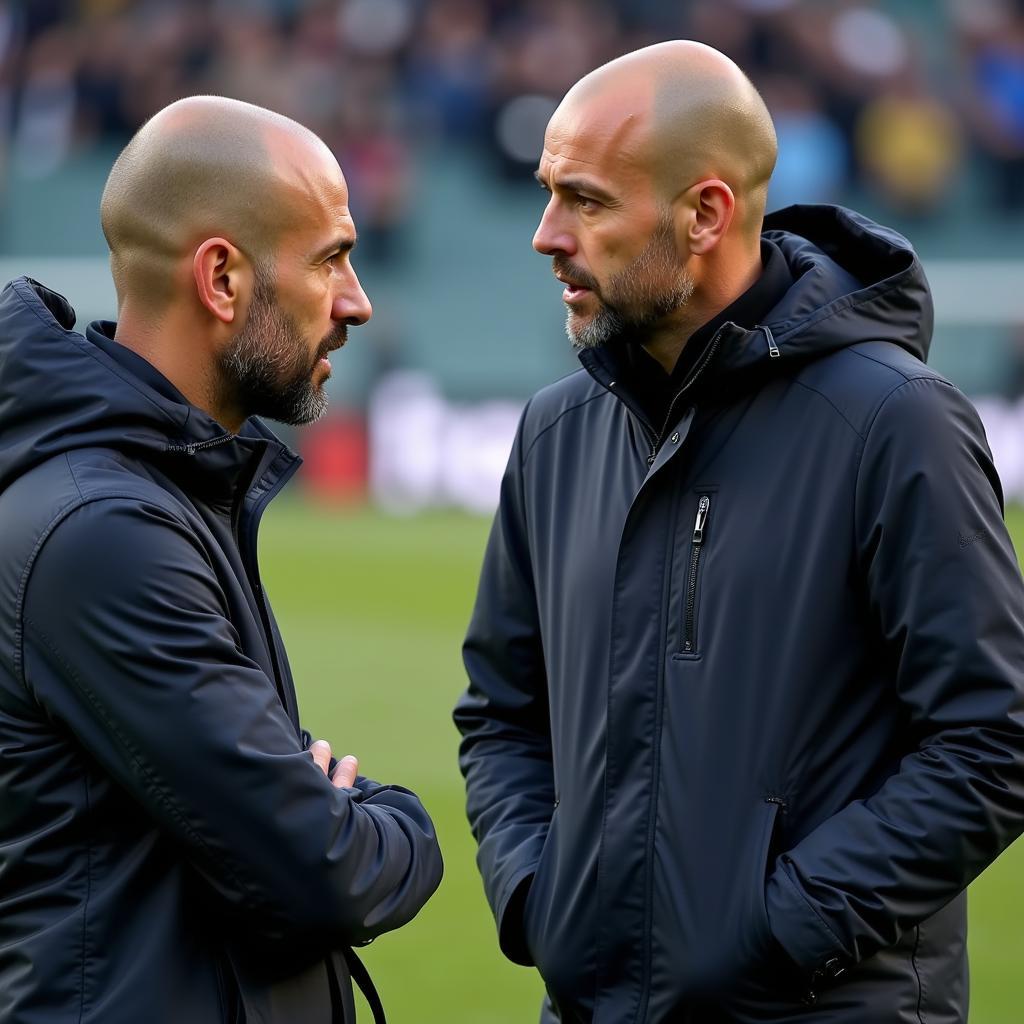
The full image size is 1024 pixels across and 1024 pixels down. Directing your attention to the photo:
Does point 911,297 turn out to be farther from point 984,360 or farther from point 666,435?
point 984,360

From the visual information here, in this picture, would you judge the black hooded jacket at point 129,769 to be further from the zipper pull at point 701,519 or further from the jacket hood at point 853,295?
the jacket hood at point 853,295

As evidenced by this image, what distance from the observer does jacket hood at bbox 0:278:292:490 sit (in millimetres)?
2447

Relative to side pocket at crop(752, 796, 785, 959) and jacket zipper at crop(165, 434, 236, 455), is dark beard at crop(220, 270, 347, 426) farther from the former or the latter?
side pocket at crop(752, 796, 785, 959)

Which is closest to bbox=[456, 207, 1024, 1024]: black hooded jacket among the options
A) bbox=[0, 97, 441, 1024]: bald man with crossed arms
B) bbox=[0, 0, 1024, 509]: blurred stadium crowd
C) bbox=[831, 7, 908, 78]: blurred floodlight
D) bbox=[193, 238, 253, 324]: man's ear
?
bbox=[0, 97, 441, 1024]: bald man with crossed arms

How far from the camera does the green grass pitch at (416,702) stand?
5.39m

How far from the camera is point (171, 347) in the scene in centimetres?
266

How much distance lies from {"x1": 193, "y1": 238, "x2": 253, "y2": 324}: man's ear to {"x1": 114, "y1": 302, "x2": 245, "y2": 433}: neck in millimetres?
54

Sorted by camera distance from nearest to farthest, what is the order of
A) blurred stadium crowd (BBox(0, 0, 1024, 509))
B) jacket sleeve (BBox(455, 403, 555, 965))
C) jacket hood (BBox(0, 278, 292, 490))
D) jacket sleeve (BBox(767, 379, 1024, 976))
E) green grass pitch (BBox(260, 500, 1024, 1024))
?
jacket hood (BBox(0, 278, 292, 490)) → jacket sleeve (BBox(767, 379, 1024, 976)) → jacket sleeve (BBox(455, 403, 555, 965)) → green grass pitch (BBox(260, 500, 1024, 1024)) → blurred stadium crowd (BBox(0, 0, 1024, 509))

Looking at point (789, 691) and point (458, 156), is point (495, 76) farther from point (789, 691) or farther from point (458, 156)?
point (789, 691)

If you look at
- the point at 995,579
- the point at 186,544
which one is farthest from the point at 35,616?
the point at 995,579

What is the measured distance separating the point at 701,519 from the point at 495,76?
16.6 meters

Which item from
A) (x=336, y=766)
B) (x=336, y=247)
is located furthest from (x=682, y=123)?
(x=336, y=766)

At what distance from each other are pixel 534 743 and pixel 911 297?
1.02 meters

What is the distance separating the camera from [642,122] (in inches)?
116
